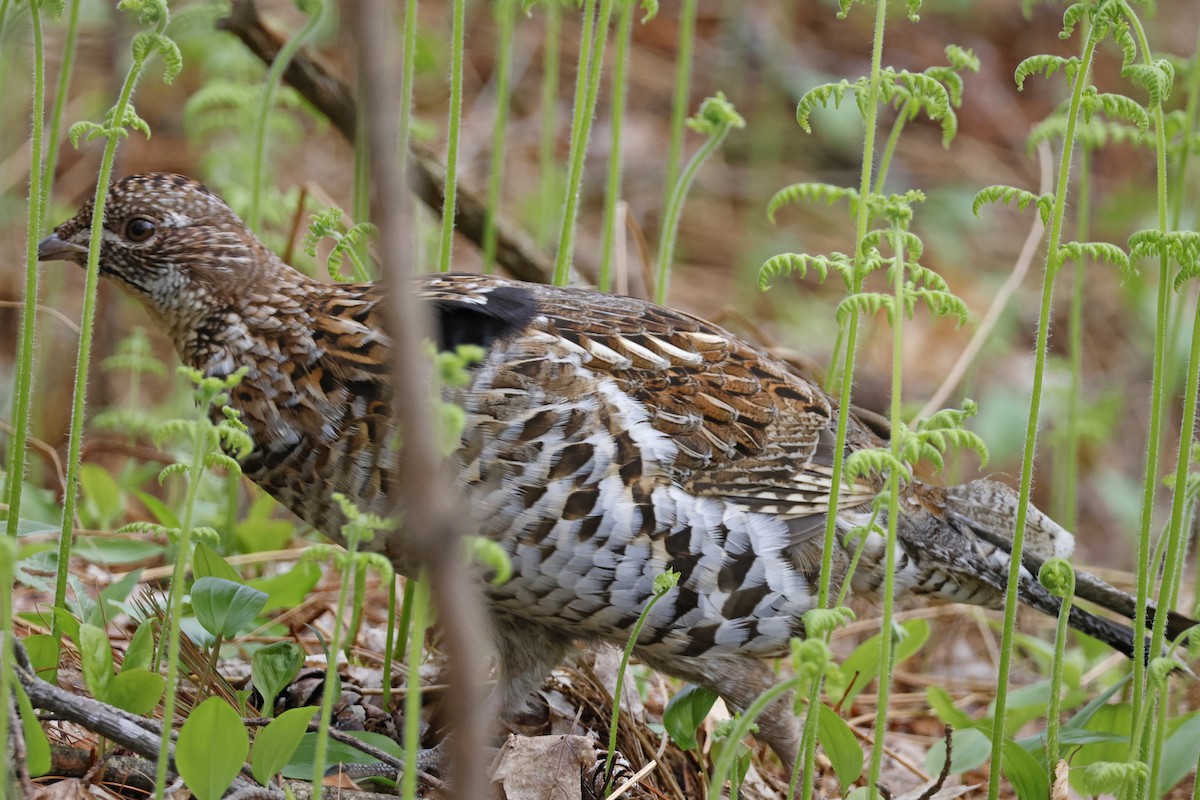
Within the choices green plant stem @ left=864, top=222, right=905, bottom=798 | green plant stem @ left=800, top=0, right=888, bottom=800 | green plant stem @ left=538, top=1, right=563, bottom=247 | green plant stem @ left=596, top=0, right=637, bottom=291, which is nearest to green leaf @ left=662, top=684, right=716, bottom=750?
green plant stem @ left=800, top=0, right=888, bottom=800

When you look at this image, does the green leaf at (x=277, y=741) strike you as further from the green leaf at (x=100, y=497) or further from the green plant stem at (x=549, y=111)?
the green plant stem at (x=549, y=111)

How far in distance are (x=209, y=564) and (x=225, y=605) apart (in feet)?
0.97

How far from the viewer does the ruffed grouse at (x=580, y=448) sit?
9.59 ft

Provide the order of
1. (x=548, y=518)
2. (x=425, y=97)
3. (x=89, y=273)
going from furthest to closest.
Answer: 1. (x=425, y=97)
2. (x=548, y=518)
3. (x=89, y=273)

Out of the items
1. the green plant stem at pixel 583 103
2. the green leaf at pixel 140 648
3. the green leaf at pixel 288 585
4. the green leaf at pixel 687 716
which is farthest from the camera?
the green leaf at pixel 288 585

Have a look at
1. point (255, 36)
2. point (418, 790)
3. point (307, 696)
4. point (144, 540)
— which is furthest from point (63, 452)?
point (418, 790)

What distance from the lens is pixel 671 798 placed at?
3.15 meters

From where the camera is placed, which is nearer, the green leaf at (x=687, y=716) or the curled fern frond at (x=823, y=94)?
the curled fern frond at (x=823, y=94)

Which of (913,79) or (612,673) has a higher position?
(913,79)

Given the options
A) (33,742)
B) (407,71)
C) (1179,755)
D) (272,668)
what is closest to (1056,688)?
(1179,755)

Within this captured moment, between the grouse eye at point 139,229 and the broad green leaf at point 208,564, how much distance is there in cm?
90

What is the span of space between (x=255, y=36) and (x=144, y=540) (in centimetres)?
171

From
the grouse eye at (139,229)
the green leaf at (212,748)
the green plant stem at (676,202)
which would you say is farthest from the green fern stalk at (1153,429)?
the grouse eye at (139,229)

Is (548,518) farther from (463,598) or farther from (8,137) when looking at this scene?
(8,137)
